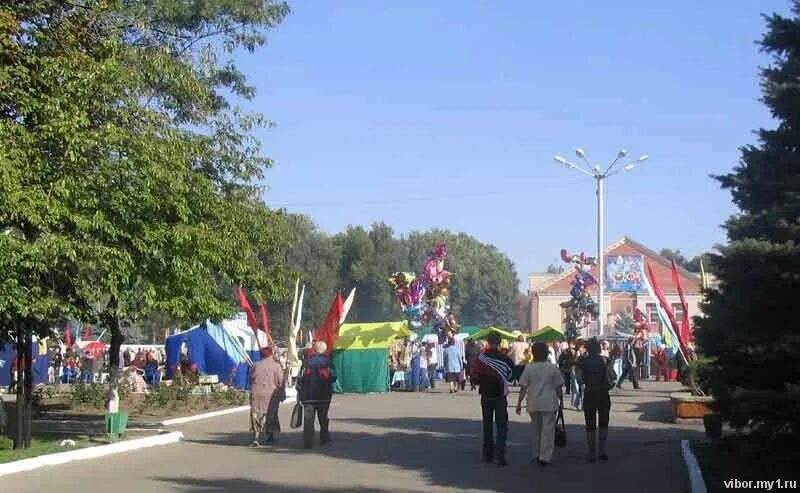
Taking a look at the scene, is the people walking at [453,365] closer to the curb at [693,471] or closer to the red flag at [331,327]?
the red flag at [331,327]

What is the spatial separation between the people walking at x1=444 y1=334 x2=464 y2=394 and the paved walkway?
12180mm

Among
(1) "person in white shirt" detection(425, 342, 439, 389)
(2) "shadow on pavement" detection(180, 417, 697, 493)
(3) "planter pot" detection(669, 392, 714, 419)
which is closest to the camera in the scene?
(2) "shadow on pavement" detection(180, 417, 697, 493)

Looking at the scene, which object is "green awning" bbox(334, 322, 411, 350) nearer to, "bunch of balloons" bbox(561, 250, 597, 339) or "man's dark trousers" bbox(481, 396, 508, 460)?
"bunch of balloons" bbox(561, 250, 597, 339)

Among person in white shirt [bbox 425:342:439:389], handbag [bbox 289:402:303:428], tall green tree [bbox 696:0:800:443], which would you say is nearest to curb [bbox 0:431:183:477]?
handbag [bbox 289:402:303:428]

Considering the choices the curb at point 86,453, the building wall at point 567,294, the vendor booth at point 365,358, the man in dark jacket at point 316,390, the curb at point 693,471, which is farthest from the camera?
the building wall at point 567,294

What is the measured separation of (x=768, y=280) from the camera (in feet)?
33.7

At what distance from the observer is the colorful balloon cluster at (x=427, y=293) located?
38.7 metres

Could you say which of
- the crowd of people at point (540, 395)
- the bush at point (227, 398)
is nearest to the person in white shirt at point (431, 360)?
the bush at point (227, 398)

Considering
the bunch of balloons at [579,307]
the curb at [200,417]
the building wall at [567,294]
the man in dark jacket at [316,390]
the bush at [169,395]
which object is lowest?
the curb at [200,417]

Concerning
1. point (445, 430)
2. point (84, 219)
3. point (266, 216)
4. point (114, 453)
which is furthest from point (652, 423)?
point (84, 219)

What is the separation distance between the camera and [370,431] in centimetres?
1905

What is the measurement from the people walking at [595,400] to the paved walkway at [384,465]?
0.95 feet

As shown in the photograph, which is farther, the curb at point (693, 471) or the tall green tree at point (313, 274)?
the tall green tree at point (313, 274)

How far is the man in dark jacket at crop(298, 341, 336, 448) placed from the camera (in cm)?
1664
